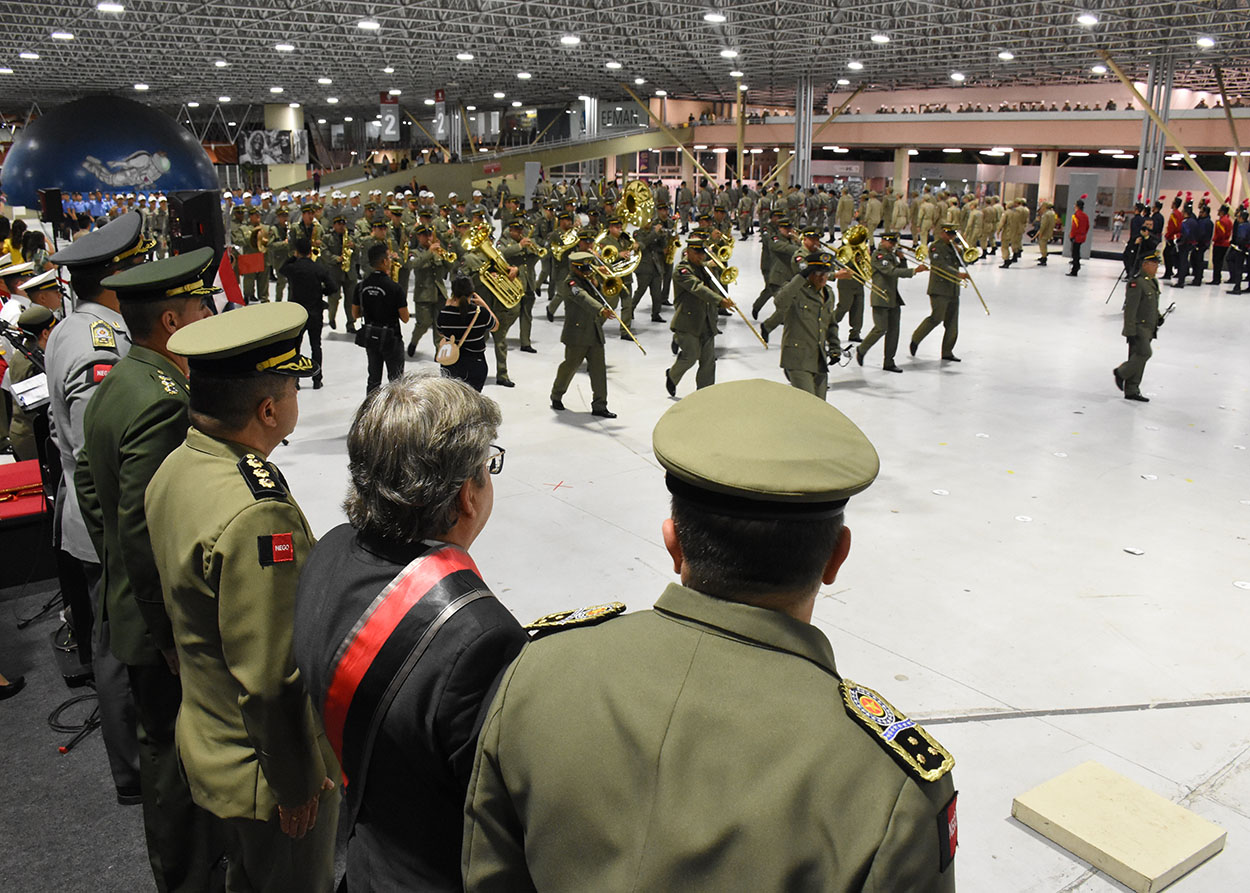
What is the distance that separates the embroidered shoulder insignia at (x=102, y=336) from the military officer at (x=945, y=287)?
31.9 ft

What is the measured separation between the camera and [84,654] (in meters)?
4.52

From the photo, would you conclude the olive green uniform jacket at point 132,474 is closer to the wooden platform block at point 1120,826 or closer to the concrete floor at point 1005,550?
the concrete floor at point 1005,550

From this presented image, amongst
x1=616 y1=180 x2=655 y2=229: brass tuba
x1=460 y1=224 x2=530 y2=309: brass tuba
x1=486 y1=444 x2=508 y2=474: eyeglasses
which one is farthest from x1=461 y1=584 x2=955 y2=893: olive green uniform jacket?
x1=616 y1=180 x2=655 y2=229: brass tuba

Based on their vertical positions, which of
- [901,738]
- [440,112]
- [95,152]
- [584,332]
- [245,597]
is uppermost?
[440,112]

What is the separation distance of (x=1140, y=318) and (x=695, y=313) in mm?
4460

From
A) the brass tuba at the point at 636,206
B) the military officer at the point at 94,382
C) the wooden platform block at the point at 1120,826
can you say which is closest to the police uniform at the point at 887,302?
the brass tuba at the point at 636,206

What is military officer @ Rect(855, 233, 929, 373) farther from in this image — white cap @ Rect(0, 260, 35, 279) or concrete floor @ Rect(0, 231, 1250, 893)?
white cap @ Rect(0, 260, 35, 279)

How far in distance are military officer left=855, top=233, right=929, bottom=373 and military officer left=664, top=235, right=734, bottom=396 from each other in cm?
249

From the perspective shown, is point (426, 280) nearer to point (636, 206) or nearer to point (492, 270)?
point (492, 270)

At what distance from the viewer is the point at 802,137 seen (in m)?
29.3

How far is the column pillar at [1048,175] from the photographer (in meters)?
30.3

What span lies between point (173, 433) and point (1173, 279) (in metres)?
22.3

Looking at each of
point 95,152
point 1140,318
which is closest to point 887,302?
point 1140,318

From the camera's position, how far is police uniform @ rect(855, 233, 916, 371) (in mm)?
11445
